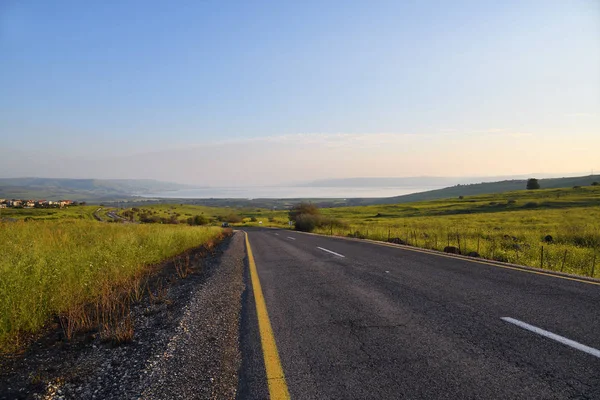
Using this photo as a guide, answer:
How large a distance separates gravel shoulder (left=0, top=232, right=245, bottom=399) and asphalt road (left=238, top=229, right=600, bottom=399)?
0.89 ft

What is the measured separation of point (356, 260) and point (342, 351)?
21.9ft

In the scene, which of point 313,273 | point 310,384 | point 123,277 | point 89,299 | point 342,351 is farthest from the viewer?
point 313,273

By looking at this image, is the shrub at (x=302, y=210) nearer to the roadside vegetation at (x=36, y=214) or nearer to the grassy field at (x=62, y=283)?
the roadside vegetation at (x=36, y=214)

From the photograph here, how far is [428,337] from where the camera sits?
13.1 feet

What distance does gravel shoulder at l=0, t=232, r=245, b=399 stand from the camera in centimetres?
281

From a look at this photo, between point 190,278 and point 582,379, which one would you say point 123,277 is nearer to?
point 190,278

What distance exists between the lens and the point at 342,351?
12.0 feet

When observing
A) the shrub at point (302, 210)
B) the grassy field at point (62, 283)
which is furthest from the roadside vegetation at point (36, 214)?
the grassy field at point (62, 283)

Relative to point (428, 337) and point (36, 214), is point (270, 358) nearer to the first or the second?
point (428, 337)

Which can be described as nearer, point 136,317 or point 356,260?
point 136,317

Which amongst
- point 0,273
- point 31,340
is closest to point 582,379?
point 31,340

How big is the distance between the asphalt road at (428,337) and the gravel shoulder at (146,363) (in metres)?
0.27

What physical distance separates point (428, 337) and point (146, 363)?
Result: 320 cm

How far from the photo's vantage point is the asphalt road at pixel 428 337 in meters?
2.89
